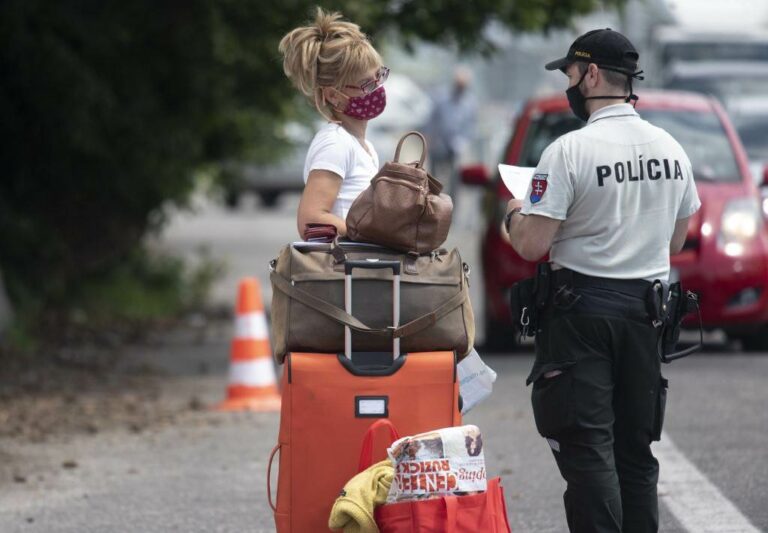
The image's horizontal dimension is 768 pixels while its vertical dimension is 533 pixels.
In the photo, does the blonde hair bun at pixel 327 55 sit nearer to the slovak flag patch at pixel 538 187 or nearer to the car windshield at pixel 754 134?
the slovak flag patch at pixel 538 187

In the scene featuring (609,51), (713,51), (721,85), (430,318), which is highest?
(713,51)

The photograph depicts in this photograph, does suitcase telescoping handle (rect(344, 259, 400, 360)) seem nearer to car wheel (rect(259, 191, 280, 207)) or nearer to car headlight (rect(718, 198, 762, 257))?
car headlight (rect(718, 198, 762, 257))

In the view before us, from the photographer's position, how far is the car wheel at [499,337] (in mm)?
10781

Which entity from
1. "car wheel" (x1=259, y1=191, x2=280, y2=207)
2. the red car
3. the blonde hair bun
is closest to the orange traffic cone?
the red car

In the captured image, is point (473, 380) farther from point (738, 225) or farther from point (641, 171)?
point (738, 225)

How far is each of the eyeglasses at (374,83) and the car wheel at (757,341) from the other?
6.32 metres

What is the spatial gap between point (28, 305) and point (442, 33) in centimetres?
400

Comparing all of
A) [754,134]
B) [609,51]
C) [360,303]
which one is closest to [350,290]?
[360,303]

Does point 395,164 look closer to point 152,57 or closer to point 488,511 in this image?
point 488,511

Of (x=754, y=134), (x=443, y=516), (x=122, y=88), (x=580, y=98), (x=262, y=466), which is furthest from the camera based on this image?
(x=754, y=134)

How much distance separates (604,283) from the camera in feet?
15.5

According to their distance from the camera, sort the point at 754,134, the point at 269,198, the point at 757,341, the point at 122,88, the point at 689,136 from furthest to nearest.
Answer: the point at 269,198 < the point at 754,134 < the point at 122,88 < the point at 689,136 < the point at 757,341

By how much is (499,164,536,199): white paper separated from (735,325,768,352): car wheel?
6.03 meters

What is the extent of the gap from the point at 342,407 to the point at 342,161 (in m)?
0.75
